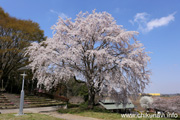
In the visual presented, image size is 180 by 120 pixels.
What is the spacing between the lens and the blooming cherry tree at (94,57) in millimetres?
12016

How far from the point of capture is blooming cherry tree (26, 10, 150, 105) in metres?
12.0

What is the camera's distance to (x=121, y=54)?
13.6 m

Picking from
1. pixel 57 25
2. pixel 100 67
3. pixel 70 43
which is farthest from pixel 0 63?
pixel 100 67

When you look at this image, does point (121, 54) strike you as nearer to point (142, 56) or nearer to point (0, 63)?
point (142, 56)

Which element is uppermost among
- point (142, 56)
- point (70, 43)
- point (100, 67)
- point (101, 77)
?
point (70, 43)

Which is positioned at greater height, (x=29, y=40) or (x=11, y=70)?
(x=29, y=40)

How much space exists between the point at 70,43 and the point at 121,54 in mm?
4925

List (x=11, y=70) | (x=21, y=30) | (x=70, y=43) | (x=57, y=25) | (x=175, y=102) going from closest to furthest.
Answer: (x=70, y=43) → (x=57, y=25) → (x=175, y=102) → (x=21, y=30) → (x=11, y=70)

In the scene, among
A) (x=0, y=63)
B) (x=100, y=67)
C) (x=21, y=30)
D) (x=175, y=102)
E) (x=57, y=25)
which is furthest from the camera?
(x=0, y=63)

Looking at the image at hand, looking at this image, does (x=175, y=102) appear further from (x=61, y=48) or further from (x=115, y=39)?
(x=61, y=48)

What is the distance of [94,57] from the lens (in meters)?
13.5

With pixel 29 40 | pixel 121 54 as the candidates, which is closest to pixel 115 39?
pixel 121 54

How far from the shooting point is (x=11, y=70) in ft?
90.8

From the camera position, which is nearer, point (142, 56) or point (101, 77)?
point (101, 77)
